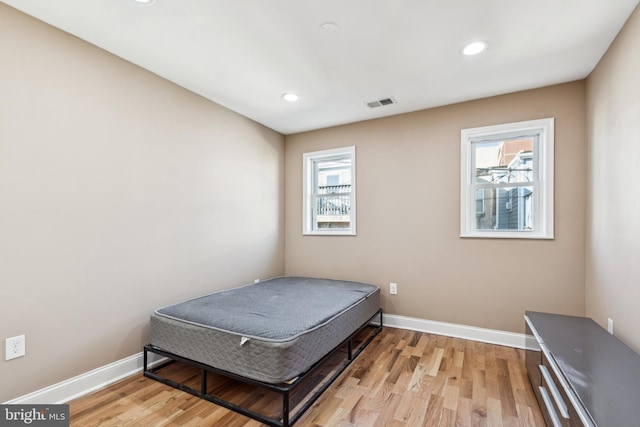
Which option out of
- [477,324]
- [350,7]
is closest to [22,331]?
[350,7]

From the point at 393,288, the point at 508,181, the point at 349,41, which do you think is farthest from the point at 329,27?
the point at 393,288

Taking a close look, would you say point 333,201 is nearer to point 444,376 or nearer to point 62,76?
point 444,376

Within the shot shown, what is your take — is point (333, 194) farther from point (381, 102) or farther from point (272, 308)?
point (272, 308)

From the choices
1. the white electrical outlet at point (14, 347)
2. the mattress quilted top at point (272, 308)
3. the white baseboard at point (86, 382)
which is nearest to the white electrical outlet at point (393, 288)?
the mattress quilted top at point (272, 308)

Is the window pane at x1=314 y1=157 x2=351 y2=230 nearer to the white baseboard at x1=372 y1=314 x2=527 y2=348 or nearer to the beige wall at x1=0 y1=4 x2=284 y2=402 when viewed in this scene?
the white baseboard at x1=372 y1=314 x2=527 y2=348

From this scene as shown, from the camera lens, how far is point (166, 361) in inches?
104

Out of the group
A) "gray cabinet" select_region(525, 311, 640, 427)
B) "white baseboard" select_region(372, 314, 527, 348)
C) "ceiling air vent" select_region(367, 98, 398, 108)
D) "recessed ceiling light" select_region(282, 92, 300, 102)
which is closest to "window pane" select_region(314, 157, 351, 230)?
"ceiling air vent" select_region(367, 98, 398, 108)

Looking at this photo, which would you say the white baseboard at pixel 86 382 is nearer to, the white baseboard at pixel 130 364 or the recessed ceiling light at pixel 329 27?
the white baseboard at pixel 130 364

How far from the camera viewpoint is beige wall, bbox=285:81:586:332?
279 centimetres

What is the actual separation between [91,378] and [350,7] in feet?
9.97

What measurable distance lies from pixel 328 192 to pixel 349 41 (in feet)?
7.51

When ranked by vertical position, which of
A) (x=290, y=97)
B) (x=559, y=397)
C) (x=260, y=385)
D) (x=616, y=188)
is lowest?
(x=260, y=385)

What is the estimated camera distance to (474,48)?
2238mm

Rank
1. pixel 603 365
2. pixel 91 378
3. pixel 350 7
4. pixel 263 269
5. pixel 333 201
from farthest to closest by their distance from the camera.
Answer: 1. pixel 333 201
2. pixel 263 269
3. pixel 91 378
4. pixel 350 7
5. pixel 603 365
